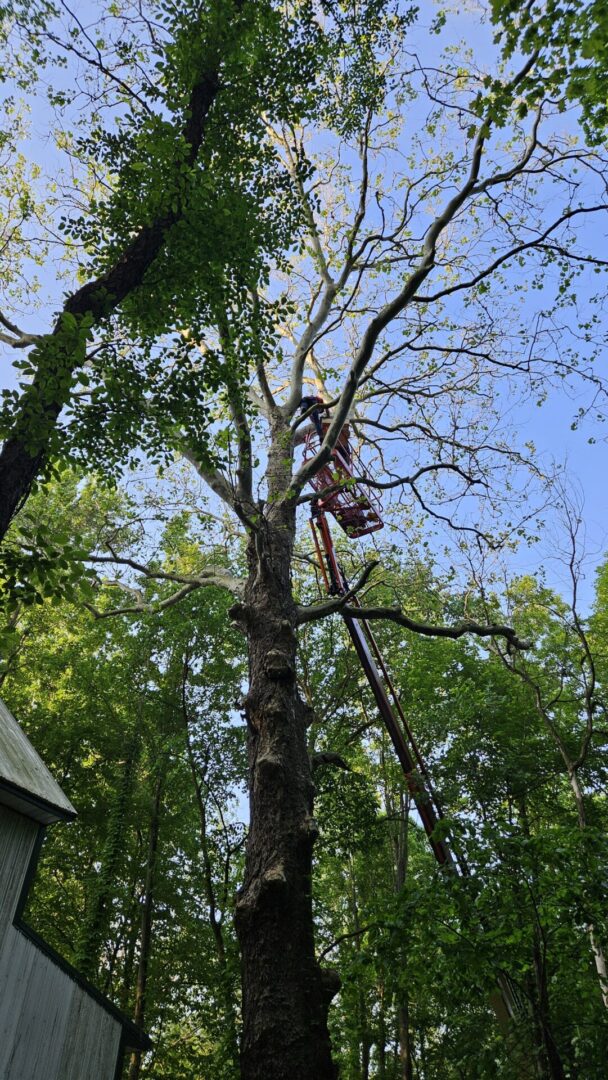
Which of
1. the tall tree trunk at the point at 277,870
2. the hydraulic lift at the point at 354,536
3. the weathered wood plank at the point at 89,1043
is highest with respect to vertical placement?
the hydraulic lift at the point at 354,536

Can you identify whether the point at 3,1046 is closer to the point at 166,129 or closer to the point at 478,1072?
the point at 478,1072

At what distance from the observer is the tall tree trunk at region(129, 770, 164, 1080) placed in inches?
408

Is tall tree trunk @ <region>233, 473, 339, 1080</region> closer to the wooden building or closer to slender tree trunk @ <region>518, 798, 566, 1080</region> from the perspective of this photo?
slender tree trunk @ <region>518, 798, 566, 1080</region>

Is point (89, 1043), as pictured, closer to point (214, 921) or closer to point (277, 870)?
point (277, 870)

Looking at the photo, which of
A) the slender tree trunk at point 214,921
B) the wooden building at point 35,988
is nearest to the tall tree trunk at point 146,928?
the slender tree trunk at point 214,921

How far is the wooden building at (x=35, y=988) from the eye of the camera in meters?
5.43

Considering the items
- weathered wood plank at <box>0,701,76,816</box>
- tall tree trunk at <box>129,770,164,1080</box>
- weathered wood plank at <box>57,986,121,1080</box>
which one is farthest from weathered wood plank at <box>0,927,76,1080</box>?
tall tree trunk at <box>129,770,164,1080</box>

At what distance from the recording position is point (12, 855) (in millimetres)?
5879

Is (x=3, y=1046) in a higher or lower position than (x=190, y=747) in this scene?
lower

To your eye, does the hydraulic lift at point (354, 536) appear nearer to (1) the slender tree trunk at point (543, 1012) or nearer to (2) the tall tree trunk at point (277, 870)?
(2) the tall tree trunk at point (277, 870)

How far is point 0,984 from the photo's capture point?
5.34 meters

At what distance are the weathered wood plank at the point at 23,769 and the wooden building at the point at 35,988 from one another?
0.04 feet

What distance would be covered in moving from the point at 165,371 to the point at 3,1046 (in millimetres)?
6153

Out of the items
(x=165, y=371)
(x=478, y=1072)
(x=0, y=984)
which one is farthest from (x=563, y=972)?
(x=165, y=371)
